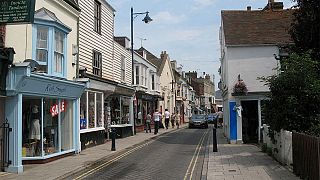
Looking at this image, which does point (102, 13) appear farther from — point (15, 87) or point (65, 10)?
point (15, 87)

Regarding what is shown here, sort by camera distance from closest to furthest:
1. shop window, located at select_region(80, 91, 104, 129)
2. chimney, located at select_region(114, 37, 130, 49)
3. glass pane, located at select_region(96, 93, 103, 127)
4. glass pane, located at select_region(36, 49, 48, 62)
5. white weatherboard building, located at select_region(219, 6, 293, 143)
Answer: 1. glass pane, located at select_region(36, 49, 48, 62)
2. shop window, located at select_region(80, 91, 104, 129)
3. glass pane, located at select_region(96, 93, 103, 127)
4. white weatherboard building, located at select_region(219, 6, 293, 143)
5. chimney, located at select_region(114, 37, 130, 49)

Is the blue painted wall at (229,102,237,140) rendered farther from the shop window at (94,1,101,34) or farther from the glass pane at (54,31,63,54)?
the glass pane at (54,31,63,54)

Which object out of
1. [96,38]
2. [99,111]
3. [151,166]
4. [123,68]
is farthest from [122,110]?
[151,166]

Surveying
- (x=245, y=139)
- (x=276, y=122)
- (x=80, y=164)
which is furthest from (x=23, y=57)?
(x=245, y=139)

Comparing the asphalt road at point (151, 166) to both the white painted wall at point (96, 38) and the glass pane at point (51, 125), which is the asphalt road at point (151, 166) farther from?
the white painted wall at point (96, 38)

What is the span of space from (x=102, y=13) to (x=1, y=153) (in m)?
12.9

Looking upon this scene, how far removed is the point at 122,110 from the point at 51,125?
12193 millimetres

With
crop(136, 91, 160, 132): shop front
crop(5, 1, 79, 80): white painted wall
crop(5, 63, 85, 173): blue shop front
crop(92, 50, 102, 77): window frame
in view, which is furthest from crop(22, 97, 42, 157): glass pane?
crop(136, 91, 160, 132): shop front

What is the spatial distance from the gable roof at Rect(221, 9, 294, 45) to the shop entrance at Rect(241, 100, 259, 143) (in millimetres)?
3468

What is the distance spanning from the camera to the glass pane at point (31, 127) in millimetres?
14625

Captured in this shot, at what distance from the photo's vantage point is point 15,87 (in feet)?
41.8

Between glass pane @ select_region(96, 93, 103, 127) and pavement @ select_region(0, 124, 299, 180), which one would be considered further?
glass pane @ select_region(96, 93, 103, 127)

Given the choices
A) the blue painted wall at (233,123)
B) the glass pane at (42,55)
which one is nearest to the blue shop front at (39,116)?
the glass pane at (42,55)

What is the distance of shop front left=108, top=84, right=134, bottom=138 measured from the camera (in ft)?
85.5
